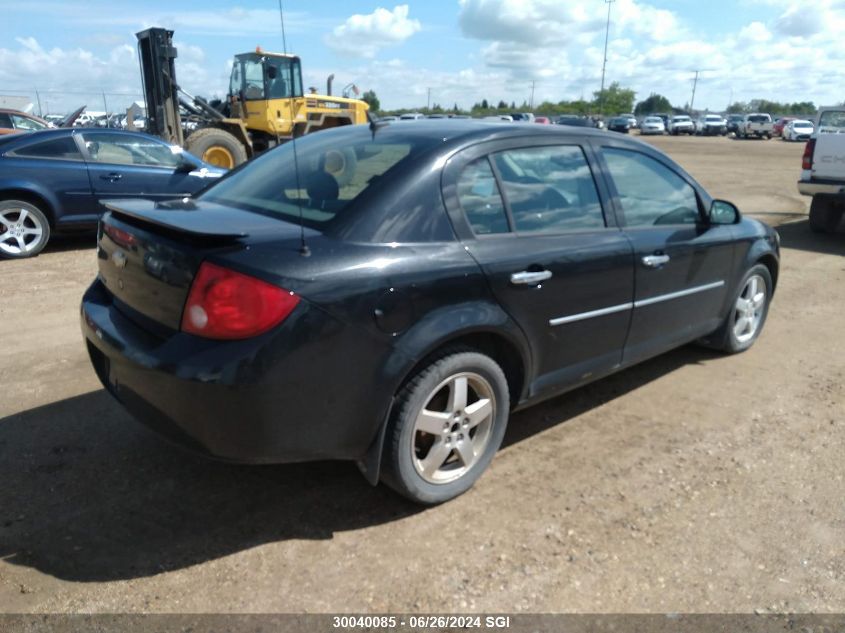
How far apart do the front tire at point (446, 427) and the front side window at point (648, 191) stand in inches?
53.6

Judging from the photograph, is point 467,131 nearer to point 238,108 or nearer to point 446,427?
point 446,427

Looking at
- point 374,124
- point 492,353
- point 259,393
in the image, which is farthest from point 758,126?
point 259,393

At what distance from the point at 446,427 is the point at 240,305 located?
1071 millimetres

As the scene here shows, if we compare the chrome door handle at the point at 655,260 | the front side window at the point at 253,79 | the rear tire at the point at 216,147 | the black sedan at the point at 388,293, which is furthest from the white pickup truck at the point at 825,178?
the front side window at the point at 253,79

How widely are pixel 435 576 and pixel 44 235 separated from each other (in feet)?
23.7

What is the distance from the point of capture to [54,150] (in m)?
8.04

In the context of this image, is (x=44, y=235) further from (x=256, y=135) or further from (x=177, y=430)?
(x=256, y=135)

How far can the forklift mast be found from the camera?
12.8m

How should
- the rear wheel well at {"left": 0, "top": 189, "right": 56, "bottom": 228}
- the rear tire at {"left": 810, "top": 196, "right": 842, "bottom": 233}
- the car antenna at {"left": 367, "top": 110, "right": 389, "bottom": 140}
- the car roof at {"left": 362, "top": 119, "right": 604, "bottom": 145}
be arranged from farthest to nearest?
the rear tire at {"left": 810, "top": 196, "right": 842, "bottom": 233} → the rear wheel well at {"left": 0, "top": 189, "right": 56, "bottom": 228} → the car antenna at {"left": 367, "top": 110, "right": 389, "bottom": 140} → the car roof at {"left": 362, "top": 119, "right": 604, "bottom": 145}

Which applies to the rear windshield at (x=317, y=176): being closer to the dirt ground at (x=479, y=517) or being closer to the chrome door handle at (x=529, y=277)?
the chrome door handle at (x=529, y=277)

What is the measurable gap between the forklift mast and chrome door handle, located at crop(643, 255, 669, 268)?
11479 mm

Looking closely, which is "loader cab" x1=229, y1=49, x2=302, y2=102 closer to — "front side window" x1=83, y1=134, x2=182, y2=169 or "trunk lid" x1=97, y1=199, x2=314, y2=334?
"front side window" x1=83, y1=134, x2=182, y2=169

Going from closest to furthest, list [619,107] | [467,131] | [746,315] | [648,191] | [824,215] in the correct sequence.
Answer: [467,131] < [648,191] < [746,315] < [824,215] < [619,107]

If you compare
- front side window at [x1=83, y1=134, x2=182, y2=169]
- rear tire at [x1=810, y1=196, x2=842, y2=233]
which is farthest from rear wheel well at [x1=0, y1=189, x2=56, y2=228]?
rear tire at [x1=810, y1=196, x2=842, y2=233]
